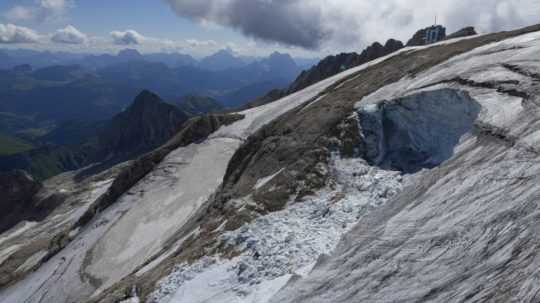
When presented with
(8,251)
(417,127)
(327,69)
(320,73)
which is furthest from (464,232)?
(320,73)

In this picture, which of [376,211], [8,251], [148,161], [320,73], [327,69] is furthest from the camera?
[320,73]

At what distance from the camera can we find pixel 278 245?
66.4 ft

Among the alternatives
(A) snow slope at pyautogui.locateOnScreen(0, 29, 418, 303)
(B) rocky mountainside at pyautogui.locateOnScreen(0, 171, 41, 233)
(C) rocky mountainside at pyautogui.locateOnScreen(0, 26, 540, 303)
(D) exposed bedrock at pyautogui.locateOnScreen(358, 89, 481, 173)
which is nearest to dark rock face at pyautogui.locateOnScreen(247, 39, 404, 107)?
(A) snow slope at pyautogui.locateOnScreen(0, 29, 418, 303)

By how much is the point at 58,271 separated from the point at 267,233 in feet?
124

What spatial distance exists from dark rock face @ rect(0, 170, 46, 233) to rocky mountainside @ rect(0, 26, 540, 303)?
107013 mm

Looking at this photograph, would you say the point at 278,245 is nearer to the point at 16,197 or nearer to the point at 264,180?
the point at 264,180

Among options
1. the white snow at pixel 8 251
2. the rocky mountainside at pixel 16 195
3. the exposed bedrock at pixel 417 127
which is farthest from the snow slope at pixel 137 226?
the rocky mountainside at pixel 16 195

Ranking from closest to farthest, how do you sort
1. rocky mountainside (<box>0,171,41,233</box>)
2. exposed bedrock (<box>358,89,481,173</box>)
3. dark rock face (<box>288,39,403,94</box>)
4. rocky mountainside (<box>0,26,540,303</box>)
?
rocky mountainside (<box>0,26,540,303</box>) → exposed bedrock (<box>358,89,481,173</box>) → rocky mountainside (<box>0,171,41,233</box>) → dark rock face (<box>288,39,403,94</box>)

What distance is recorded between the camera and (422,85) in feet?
103

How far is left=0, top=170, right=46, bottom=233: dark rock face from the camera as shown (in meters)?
139

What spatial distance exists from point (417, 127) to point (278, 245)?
15.2 m

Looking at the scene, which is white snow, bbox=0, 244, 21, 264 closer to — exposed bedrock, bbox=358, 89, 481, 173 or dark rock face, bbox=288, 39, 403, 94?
exposed bedrock, bbox=358, 89, 481, 173

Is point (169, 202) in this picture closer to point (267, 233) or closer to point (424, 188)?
point (267, 233)

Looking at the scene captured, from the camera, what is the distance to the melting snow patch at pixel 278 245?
18422 mm
